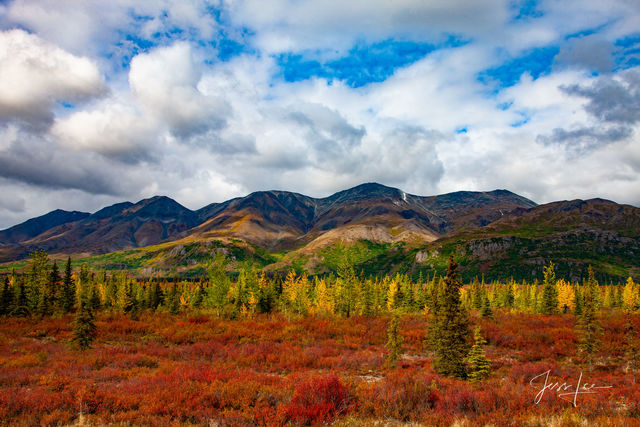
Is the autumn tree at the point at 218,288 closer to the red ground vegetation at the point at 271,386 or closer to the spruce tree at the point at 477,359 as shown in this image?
the red ground vegetation at the point at 271,386

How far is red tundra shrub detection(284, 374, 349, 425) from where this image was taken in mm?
8750

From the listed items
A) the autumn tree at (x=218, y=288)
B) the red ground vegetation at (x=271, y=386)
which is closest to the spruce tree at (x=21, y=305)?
the red ground vegetation at (x=271, y=386)

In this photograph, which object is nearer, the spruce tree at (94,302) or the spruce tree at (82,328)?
the spruce tree at (82,328)

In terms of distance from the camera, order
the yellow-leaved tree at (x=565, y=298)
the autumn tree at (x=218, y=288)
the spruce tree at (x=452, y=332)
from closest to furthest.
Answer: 1. the spruce tree at (x=452, y=332)
2. the autumn tree at (x=218, y=288)
3. the yellow-leaved tree at (x=565, y=298)

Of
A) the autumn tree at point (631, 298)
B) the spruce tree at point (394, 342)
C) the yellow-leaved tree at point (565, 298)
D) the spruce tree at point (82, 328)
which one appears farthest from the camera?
the yellow-leaved tree at point (565, 298)

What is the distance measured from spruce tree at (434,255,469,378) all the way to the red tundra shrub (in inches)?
384

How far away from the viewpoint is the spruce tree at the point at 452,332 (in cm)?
1744

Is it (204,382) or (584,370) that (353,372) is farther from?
(584,370)

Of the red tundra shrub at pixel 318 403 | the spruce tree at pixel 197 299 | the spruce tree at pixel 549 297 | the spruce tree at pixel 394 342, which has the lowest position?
the spruce tree at pixel 197 299

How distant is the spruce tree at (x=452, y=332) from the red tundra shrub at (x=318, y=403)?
9.76 meters

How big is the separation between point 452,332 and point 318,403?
12.2 metres

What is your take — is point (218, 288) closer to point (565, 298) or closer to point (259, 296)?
point (259, 296)

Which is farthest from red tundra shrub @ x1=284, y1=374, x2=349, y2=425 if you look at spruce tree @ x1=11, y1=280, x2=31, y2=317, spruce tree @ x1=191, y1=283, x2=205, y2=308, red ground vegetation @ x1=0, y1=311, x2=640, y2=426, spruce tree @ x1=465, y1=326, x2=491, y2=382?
spruce tree @ x1=191, y1=283, x2=205, y2=308

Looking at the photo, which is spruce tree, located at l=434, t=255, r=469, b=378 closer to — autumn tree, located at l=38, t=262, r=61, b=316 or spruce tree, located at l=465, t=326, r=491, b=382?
spruce tree, located at l=465, t=326, r=491, b=382
